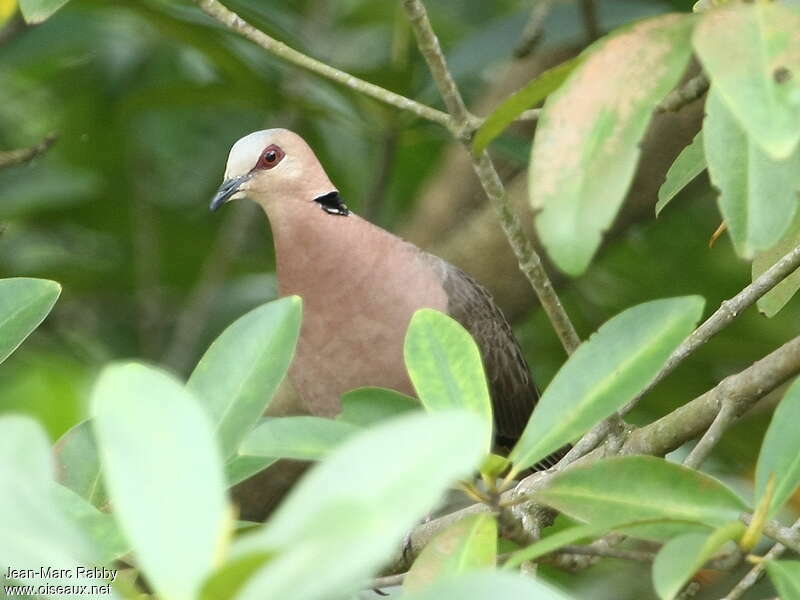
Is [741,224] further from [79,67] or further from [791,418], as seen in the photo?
[79,67]

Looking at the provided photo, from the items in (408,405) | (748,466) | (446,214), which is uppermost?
(408,405)

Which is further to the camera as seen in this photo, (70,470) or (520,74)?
(520,74)

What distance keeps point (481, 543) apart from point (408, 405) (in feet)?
1.46

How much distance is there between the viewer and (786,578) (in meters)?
1.27

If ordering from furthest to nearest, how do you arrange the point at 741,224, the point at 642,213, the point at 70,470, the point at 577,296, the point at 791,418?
the point at 577,296 < the point at 642,213 < the point at 70,470 < the point at 791,418 < the point at 741,224

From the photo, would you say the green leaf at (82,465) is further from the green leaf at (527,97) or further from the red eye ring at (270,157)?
the red eye ring at (270,157)

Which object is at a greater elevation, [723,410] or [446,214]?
[723,410]

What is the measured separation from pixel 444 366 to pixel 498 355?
63.6 inches

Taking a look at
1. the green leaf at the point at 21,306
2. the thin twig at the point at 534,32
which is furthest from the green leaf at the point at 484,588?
the thin twig at the point at 534,32

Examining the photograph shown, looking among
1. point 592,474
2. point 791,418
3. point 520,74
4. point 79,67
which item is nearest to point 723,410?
point 791,418

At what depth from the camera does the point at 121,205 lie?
13.3 feet

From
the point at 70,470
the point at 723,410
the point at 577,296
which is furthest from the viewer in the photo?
the point at 577,296

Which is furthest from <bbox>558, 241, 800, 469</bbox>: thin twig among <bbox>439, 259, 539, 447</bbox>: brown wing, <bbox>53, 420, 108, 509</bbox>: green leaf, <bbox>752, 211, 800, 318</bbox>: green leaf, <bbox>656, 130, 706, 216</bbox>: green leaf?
<bbox>439, 259, 539, 447</bbox>: brown wing

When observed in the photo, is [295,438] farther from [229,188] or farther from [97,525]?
[229,188]
